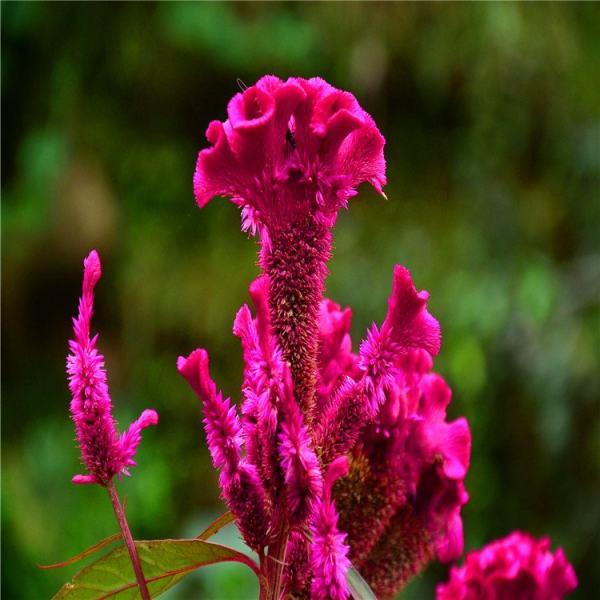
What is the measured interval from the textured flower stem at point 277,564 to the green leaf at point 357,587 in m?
0.03

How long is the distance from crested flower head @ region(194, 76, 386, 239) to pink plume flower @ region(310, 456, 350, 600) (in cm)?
10

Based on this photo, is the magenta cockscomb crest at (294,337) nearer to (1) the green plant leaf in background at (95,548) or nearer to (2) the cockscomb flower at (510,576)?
(1) the green plant leaf in background at (95,548)

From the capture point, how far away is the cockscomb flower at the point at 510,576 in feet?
1.75

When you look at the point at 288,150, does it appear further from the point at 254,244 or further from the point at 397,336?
the point at 254,244

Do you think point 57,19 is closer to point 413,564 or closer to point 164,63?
point 164,63

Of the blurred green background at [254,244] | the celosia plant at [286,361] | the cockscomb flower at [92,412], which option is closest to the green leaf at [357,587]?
the celosia plant at [286,361]

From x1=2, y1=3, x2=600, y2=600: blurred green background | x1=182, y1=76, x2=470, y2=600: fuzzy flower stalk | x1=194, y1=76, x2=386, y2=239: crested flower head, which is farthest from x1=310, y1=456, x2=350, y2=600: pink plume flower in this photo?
x1=2, y1=3, x2=600, y2=600: blurred green background

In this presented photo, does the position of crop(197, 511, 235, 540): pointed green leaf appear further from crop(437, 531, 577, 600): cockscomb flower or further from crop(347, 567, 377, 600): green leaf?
crop(437, 531, 577, 600): cockscomb flower

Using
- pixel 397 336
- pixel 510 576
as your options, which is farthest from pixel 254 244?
pixel 397 336

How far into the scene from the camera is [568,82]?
2592mm

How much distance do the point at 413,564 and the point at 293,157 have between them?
237mm

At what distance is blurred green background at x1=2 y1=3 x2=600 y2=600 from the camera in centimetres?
234

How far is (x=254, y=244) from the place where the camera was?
2.59 metres

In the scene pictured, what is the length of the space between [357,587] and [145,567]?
0.09 meters
